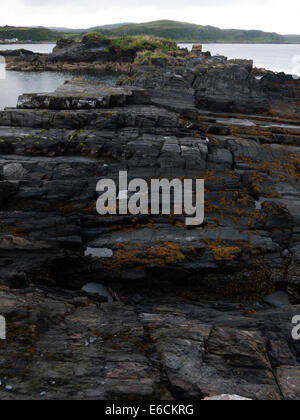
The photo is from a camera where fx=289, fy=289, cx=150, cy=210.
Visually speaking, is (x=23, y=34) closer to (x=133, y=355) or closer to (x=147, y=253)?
(x=147, y=253)

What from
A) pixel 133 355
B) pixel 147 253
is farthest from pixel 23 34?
pixel 133 355

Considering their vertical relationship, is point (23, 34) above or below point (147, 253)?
above

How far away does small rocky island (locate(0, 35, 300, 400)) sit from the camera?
9.44m

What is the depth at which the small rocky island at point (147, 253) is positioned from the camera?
9.44 metres

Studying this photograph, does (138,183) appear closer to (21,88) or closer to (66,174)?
(66,174)

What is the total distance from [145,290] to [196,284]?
3.25 m

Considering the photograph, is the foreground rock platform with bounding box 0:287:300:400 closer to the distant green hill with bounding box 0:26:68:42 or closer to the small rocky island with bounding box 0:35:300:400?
the small rocky island with bounding box 0:35:300:400

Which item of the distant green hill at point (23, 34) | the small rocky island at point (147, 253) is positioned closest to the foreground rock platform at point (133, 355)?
the small rocky island at point (147, 253)

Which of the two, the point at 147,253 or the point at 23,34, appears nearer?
the point at 147,253

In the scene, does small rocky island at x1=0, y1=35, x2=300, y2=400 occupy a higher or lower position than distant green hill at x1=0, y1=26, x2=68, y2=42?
lower

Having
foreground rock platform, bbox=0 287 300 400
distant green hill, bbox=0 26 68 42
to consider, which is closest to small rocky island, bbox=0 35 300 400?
foreground rock platform, bbox=0 287 300 400

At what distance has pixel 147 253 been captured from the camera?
1814 cm

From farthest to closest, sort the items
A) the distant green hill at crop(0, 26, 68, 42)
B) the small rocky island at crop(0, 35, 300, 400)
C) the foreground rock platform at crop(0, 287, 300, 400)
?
1. the distant green hill at crop(0, 26, 68, 42)
2. the small rocky island at crop(0, 35, 300, 400)
3. the foreground rock platform at crop(0, 287, 300, 400)

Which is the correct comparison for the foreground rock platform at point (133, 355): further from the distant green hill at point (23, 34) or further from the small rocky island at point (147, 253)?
the distant green hill at point (23, 34)
